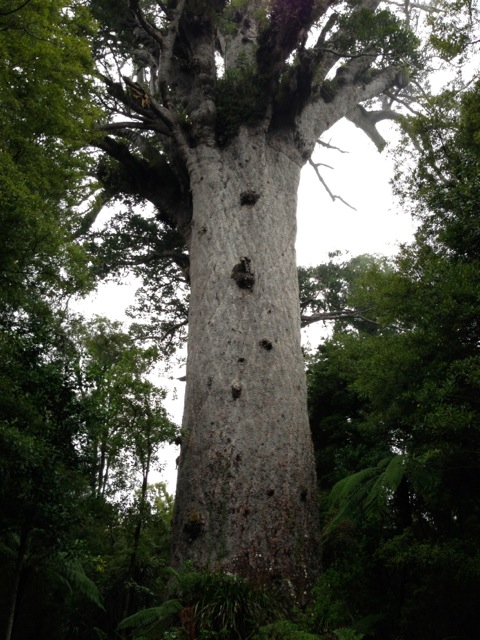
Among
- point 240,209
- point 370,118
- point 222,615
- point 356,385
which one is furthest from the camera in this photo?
point 370,118

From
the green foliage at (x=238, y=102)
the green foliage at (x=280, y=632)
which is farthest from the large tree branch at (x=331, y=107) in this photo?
the green foliage at (x=280, y=632)

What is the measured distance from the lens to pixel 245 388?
515cm

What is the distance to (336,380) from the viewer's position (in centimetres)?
823

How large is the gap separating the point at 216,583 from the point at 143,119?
6.05m

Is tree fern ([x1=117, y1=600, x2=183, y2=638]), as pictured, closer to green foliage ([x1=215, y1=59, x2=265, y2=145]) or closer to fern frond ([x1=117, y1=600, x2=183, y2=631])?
fern frond ([x1=117, y1=600, x2=183, y2=631])

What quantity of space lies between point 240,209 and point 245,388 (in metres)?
2.34

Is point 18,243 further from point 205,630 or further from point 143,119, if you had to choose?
point 143,119

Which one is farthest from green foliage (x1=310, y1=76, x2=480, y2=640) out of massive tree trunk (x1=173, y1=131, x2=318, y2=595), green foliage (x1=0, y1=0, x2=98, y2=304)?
green foliage (x1=0, y1=0, x2=98, y2=304)

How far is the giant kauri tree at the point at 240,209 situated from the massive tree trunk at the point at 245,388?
13 mm

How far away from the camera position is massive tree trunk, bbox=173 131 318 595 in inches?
174

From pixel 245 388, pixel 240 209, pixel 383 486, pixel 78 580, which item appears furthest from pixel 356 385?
pixel 78 580

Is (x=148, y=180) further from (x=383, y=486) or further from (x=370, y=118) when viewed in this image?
(x=370, y=118)

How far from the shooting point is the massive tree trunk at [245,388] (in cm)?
441

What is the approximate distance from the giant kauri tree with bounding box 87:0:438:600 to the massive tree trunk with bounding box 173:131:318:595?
1 centimetres
